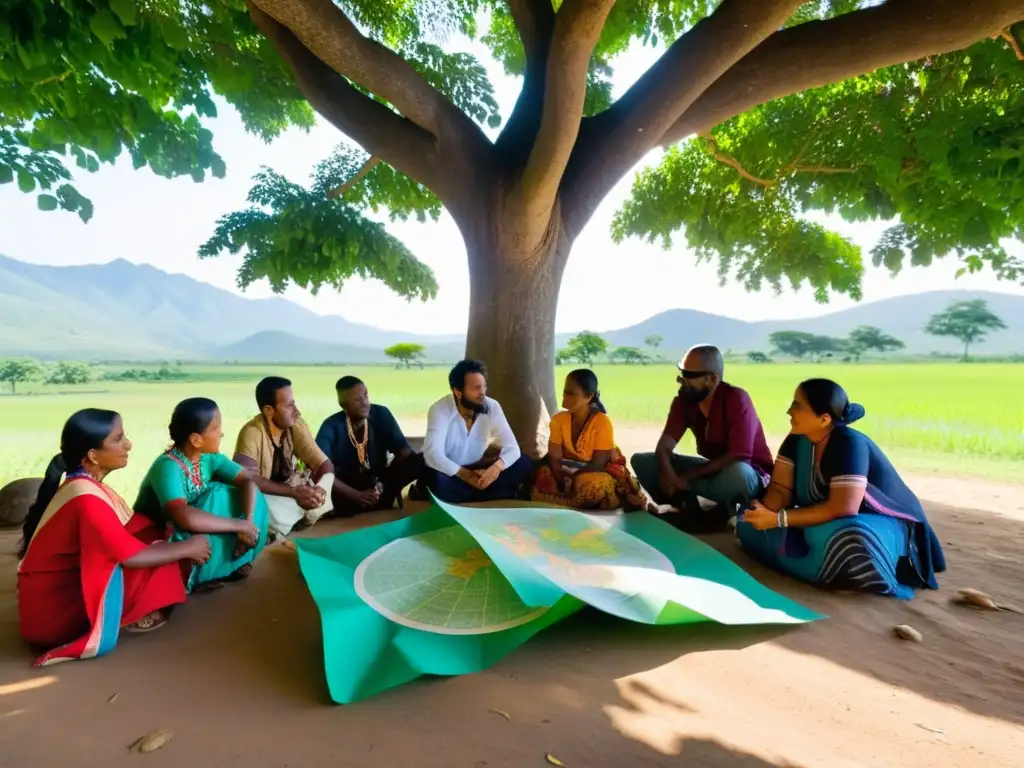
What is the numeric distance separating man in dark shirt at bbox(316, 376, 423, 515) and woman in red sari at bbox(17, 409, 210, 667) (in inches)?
86.4

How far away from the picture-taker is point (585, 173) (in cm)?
550

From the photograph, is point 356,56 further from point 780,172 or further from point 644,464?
point 780,172

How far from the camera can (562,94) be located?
4.06 metres

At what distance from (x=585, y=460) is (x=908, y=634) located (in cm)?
242

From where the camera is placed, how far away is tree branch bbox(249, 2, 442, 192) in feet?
16.8

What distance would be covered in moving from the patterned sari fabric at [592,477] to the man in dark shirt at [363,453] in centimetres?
117

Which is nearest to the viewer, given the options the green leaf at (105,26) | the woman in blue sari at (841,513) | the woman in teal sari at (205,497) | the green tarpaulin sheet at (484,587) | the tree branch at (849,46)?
the green tarpaulin sheet at (484,587)

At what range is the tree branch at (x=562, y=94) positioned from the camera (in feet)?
11.9

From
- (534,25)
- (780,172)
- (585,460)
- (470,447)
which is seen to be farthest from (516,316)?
(780,172)

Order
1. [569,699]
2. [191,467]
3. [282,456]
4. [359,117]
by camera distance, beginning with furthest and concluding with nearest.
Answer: [359,117] → [282,456] → [191,467] → [569,699]

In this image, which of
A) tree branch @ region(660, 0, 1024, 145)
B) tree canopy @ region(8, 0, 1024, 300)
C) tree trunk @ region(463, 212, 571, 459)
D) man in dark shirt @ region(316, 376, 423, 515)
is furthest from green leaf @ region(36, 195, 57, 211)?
tree branch @ region(660, 0, 1024, 145)

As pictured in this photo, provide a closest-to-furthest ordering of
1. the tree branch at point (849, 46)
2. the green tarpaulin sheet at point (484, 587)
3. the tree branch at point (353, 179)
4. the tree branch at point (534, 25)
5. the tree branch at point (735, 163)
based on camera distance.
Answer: the green tarpaulin sheet at point (484, 587)
the tree branch at point (849, 46)
the tree branch at point (534, 25)
the tree branch at point (735, 163)
the tree branch at point (353, 179)

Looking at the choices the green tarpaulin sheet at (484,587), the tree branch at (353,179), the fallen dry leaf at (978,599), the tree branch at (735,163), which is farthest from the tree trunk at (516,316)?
the fallen dry leaf at (978,599)

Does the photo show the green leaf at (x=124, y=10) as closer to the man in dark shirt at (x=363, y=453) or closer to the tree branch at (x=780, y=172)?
the man in dark shirt at (x=363, y=453)
